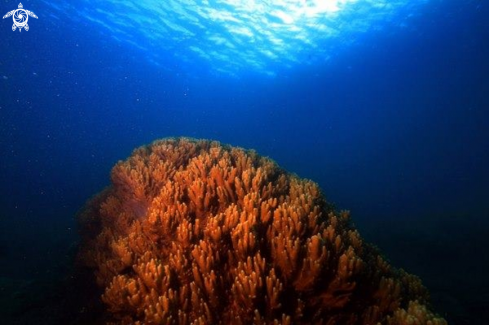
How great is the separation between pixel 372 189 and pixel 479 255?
98.3 feet

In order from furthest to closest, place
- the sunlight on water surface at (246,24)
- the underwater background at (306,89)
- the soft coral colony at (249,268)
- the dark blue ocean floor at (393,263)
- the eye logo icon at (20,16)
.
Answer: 1. the eye logo icon at (20,16)
2. the sunlight on water surface at (246,24)
3. the underwater background at (306,89)
4. the dark blue ocean floor at (393,263)
5. the soft coral colony at (249,268)

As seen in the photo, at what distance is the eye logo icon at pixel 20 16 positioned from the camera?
105 feet

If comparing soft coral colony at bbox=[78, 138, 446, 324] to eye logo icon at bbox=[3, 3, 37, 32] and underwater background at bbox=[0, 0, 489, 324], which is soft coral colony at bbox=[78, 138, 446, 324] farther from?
eye logo icon at bbox=[3, 3, 37, 32]

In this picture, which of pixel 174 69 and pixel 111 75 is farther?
pixel 111 75

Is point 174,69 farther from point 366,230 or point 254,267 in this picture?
point 254,267

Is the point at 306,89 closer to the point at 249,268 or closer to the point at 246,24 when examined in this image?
the point at 246,24

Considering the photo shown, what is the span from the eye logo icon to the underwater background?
78 centimetres

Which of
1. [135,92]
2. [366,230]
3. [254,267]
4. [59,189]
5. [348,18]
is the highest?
[348,18]

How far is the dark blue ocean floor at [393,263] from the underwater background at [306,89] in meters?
0.05

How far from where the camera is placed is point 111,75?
6203cm

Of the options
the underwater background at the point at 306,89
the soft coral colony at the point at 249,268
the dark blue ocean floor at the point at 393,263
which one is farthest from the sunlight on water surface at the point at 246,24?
the soft coral colony at the point at 249,268

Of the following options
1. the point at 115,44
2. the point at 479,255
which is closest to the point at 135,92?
the point at 115,44

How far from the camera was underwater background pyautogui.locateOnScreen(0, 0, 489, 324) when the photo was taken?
1523 centimetres

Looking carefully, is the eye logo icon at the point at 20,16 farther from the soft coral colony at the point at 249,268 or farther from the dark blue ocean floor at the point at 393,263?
the soft coral colony at the point at 249,268
